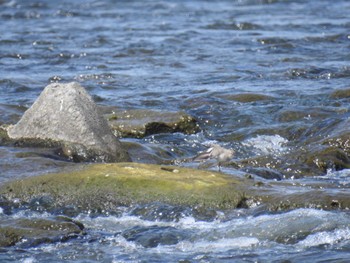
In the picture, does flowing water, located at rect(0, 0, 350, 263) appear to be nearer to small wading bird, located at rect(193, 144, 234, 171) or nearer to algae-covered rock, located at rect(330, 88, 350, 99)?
algae-covered rock, located at rect(330, 88, 350, 99)

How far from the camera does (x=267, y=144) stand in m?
10.6

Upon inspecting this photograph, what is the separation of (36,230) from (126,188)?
115 cm

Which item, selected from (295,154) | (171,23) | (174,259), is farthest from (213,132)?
(171,23)

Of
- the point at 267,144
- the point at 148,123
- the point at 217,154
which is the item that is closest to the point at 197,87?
the point at 148,123

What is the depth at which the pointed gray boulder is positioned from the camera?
941 cm

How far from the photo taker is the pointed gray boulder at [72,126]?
9.41 metres

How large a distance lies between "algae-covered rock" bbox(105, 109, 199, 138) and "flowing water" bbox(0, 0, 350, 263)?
0.17m

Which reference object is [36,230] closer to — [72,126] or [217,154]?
[217,154]

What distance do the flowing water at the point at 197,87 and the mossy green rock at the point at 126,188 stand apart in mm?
168

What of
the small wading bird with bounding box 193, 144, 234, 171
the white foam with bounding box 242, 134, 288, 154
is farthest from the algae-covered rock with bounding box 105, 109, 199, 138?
the small wading bird with bounding box 193, 144, 234, 171

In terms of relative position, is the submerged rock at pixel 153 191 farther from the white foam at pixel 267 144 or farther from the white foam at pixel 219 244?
the white foam at pixel 267 144

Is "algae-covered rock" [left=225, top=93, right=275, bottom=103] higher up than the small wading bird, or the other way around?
the small wading bird

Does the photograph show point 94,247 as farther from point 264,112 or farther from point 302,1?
point 302,1

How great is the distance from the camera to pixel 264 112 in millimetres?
12188
